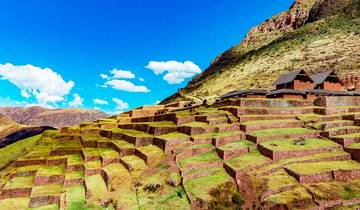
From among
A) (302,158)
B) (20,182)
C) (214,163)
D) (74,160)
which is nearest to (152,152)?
(214,163)

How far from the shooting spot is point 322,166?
55.9ft

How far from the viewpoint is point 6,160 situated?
3528 cm

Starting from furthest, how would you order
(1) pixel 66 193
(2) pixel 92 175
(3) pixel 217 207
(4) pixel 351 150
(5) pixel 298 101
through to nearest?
(5) pixel 298 101
(2) pixel 92 175
(1) pixel 66 193
(4) pixel 351 150
(3) pixel 217 207

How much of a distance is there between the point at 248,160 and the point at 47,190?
45.7 feet

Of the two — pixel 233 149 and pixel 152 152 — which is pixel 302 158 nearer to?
pixel 233 149

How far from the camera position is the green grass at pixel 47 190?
2037cm

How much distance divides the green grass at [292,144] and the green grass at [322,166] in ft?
5.77

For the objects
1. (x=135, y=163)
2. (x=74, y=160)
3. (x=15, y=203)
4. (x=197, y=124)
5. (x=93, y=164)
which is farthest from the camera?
(x=197, y=124)

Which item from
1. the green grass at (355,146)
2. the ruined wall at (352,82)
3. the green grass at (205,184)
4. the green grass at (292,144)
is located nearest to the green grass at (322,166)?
the green grass at (355,146)

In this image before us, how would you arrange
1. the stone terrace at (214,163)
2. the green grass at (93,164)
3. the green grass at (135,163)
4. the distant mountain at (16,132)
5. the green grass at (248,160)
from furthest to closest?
the distant mountain at (16,132), the green grass at (93,164), the green grass at (135,163), the green grass at (248,160), the stone terrace at (214,163)

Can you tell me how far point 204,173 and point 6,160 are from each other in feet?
90.3

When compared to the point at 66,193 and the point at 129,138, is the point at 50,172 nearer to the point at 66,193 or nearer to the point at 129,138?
the point at 66,193

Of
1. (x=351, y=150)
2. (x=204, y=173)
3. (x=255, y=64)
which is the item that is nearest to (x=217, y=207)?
(x=204, y=173)

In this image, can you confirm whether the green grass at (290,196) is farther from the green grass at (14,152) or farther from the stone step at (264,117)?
the green grass at (14,152)
